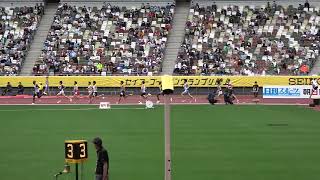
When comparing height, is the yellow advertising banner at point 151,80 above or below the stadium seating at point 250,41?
below

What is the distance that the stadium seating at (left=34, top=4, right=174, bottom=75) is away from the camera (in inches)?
2032

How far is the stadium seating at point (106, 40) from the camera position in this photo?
51.6 metres

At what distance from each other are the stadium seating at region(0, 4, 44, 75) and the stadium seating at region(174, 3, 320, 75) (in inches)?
540

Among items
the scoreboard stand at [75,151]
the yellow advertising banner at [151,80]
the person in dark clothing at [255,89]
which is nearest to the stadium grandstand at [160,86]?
the yellow advertising banner at [151,80]

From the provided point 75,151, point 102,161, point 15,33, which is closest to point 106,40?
point 15,33

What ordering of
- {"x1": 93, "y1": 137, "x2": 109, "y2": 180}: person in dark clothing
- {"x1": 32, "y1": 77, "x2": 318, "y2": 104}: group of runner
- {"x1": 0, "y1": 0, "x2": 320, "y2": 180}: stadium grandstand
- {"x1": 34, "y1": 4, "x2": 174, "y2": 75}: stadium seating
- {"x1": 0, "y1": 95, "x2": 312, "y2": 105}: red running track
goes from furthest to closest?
{"x1": 34, "y1": 4, "x2": 174, "y2": 75}: stadium seating < {"x1": 0, "y1": 95, "x2": 312, "y2": 105}: red running track < {"x1": 32, "y1": 77, "x2": 318, "y2": 104}: group of runner < {"x1": 0, "y1": 0, "x2": 320, "y2": 180}: stadium grandstand < {"x1": 93, "y1": 137, "x2": 109, "y2": 180}: person in dark clothing

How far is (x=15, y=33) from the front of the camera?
185 feet

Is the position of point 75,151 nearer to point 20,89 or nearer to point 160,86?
point 160,86

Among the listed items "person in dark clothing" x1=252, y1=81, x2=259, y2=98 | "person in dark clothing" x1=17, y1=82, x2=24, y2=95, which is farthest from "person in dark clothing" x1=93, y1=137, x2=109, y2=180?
"person in dark clothing" x1=17, y1=82, x2=24, y2=95

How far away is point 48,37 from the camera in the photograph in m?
55.6

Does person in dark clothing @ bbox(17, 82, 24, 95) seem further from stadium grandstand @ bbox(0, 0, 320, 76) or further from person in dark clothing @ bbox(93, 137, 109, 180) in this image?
person in dark clothing @ bbox(93, 137, 109, 180)

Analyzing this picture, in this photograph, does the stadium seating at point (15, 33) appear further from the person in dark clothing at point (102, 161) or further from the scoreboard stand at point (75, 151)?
the scoreboard stand at point (75, 151)

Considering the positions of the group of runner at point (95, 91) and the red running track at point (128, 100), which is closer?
the group of runner at point (95, 91)

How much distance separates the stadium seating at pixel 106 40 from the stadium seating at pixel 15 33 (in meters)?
1.75
